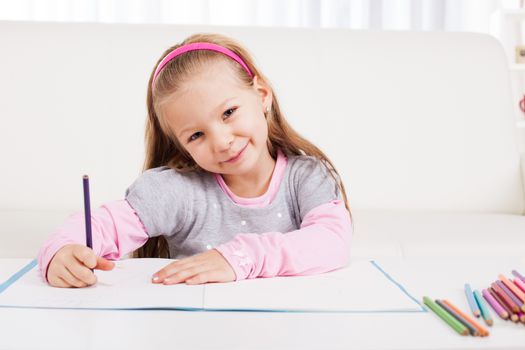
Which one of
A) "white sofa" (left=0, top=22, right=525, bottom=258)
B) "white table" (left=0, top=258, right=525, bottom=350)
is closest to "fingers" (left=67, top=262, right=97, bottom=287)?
"white table" (left=0, top=258, right=525, bottom=350)

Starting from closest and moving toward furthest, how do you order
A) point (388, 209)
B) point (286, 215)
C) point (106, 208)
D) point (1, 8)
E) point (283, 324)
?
1. point (283, 324)
2. point (106, 208)
3. point (286, 215)
4. point (388, 209)
5. point (1, 8)

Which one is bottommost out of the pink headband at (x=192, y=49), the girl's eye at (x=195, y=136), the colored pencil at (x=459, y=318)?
the colored pencil at (x=459, y=318)

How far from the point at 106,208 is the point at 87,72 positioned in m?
0.84

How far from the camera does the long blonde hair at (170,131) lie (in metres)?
1.07

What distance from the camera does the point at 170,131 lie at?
3.78ft

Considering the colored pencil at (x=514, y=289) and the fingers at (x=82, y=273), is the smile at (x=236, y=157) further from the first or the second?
the colored pencil at (x=514, y=289)

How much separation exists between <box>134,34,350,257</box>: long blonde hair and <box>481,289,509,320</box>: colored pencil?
1.63ft

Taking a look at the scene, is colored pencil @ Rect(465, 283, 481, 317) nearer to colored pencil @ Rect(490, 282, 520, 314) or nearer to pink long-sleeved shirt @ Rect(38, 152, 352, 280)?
colored pencil @ Rect(490, 282, 520, 314)

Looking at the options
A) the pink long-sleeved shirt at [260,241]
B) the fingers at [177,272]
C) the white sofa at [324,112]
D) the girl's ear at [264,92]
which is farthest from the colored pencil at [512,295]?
the white sofa at [324,112]

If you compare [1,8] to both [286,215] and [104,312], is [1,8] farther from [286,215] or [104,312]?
[104,312]

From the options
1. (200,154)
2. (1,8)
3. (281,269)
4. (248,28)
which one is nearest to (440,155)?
(248,28)

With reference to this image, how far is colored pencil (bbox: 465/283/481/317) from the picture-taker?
64 centimetres

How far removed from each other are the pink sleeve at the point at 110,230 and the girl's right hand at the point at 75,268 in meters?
0.10

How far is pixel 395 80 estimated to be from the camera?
1865mm
